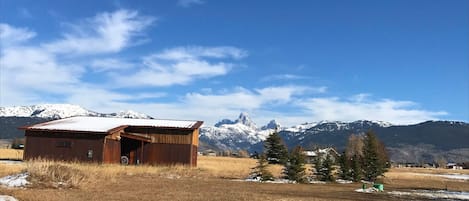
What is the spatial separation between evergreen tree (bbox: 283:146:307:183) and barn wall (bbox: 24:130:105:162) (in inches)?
748

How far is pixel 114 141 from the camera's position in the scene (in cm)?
4834

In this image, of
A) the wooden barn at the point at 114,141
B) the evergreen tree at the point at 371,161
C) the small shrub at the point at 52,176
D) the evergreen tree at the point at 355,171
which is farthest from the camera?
the wooden barn at the point at 114,141

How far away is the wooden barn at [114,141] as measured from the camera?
46469 mm

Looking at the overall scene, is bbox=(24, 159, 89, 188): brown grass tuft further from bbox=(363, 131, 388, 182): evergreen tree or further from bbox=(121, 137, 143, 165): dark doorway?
bbox=(121, 137, 143, 165): dark doorway

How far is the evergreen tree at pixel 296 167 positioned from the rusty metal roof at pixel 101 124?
16.6m

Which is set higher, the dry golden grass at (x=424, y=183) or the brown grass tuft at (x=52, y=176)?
the brown grass tuft at (x=52, y=176)

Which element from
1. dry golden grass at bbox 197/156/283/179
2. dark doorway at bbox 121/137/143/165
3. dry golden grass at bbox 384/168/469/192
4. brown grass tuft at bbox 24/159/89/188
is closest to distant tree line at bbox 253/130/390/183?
dry golden grass at bbox 384/168/469/192

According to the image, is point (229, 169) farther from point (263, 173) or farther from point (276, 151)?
point (276, 151)

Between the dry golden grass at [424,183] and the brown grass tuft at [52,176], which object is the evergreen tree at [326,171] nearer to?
the dry golden grass at [424,183]

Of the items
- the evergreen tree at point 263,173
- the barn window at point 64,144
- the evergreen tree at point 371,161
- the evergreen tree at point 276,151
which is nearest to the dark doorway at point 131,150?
the barn window at point 64,144

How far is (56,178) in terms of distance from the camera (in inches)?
904

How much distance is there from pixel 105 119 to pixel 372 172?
1178 inches

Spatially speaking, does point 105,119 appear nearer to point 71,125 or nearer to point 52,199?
point 71,125

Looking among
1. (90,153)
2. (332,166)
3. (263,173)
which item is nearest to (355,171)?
(332,166)
